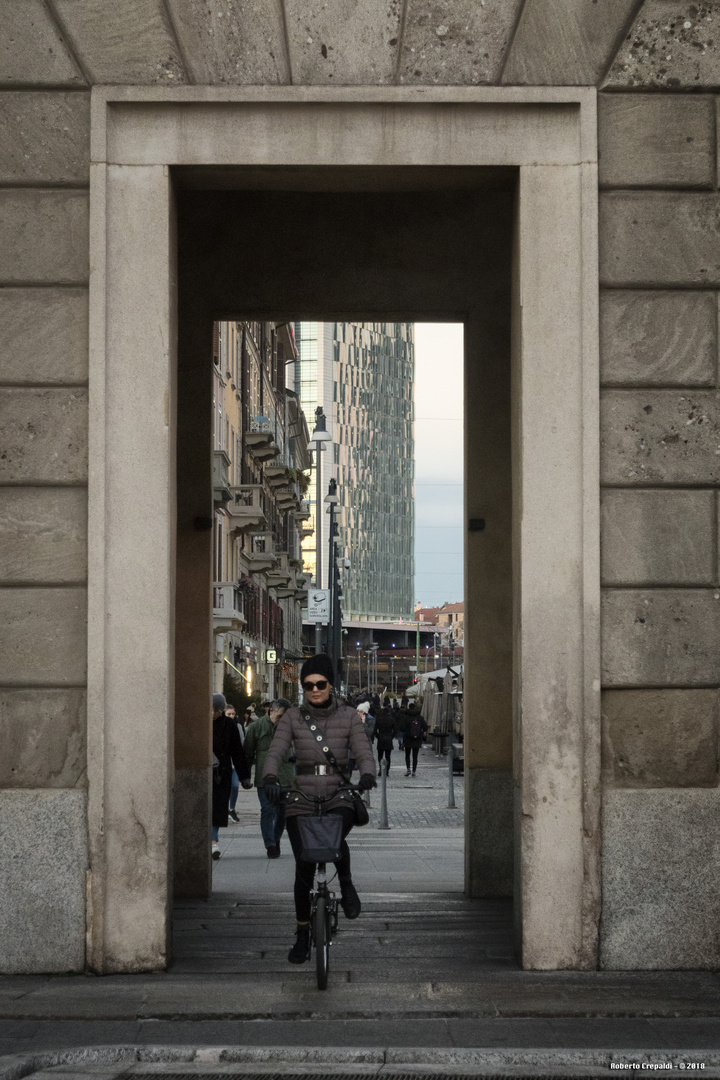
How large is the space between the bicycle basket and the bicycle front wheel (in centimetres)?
34

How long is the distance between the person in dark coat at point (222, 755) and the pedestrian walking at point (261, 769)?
0.21 m

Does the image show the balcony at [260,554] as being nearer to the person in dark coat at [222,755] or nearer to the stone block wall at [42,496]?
the person in dark coat at [222,755]

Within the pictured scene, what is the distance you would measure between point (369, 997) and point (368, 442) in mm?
179712

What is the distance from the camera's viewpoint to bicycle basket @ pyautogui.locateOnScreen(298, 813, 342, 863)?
9406 millimetres

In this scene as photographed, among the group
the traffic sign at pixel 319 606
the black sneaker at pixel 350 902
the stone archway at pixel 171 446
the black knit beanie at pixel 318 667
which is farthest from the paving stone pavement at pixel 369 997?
the traffic sign at pixel 319 606

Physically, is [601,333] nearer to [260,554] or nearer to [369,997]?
[369,997]

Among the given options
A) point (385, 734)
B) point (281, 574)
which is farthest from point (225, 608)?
point (281, 574)

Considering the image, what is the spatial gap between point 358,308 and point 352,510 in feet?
565

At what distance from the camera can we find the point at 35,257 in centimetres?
974

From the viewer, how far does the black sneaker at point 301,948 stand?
9438mm

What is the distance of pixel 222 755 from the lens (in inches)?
693

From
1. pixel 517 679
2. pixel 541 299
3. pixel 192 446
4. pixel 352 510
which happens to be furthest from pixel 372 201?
pixel 352 510

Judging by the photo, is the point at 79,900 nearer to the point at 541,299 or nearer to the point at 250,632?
the point at 541,299

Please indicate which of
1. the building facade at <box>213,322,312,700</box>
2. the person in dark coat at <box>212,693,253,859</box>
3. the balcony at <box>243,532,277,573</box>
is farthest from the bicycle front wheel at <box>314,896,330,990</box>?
the balcony at <box>243,532,277,573</box>
